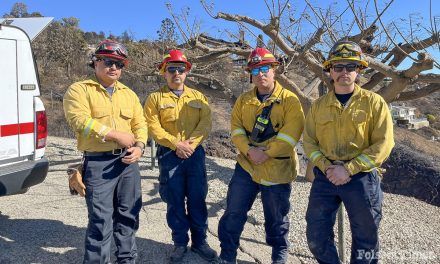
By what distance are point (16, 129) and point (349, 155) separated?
2977 mm

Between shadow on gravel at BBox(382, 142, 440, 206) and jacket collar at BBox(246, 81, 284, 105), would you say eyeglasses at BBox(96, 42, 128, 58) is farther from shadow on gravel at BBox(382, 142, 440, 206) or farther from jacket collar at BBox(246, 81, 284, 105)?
shadow on gravel at BBox(382, 142, 440, 206)

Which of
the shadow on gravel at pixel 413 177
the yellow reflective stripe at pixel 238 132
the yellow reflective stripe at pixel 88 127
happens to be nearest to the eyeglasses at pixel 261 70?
the yellow reflective stripe at pixel 238 132

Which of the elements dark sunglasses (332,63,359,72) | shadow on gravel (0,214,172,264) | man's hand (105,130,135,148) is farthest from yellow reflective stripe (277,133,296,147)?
shadow on gravel (0,214,172,264)

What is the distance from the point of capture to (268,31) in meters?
5.66

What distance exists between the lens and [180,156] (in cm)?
Answer: 341

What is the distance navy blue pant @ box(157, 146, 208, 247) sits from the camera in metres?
3.49

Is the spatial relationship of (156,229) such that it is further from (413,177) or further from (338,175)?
(413,177)

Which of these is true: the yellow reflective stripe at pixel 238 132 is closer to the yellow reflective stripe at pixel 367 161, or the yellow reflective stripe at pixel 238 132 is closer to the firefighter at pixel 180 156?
the firefighter at pixel 180 156

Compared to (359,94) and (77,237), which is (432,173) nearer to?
(359,94)

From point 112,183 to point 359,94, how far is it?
82.2 inches

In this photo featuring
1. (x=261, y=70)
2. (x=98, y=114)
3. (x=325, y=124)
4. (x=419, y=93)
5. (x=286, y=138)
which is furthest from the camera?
(x=419, y=93)

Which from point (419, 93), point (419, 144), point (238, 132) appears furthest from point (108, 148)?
point (419, 144)

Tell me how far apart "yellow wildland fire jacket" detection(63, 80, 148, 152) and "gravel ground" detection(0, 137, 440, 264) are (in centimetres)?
124

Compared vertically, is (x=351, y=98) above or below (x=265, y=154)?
above
